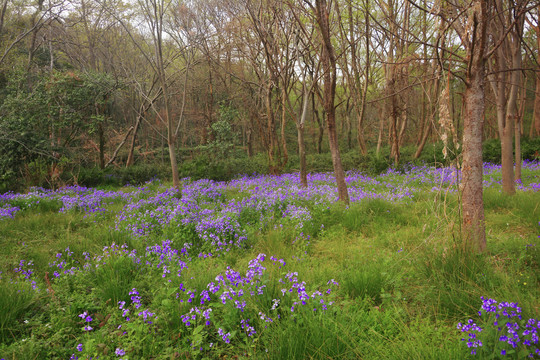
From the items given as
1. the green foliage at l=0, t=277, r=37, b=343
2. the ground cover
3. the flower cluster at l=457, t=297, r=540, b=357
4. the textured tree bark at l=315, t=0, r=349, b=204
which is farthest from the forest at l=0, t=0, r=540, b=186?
the green foliage at l=0, t=277, r=37, b=343

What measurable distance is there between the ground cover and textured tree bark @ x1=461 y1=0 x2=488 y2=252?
0.61 feet

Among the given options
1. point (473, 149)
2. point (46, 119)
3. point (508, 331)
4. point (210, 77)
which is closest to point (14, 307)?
point (508, 331)

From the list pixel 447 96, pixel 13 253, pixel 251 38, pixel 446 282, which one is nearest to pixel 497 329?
pixel 446 282

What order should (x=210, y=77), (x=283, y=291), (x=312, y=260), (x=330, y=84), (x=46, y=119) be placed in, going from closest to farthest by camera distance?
(x=283, y=291), (x=312, y=260), (x=330, y=84), (x=46, y=119), (x=210, y=77)

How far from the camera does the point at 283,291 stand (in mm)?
2398

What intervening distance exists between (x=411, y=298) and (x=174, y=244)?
345 cm

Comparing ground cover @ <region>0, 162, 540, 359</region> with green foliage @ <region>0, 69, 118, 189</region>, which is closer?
ground cover @ <region>0, 162, 540, 359</region>

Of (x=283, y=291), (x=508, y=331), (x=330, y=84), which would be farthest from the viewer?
(x=330, y=84)

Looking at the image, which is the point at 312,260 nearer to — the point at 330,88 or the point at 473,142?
the point at 473,142

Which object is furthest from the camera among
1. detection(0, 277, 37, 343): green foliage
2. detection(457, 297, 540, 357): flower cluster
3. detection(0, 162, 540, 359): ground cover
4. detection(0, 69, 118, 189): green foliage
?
detection(0, 69, 118, 189): green foliage

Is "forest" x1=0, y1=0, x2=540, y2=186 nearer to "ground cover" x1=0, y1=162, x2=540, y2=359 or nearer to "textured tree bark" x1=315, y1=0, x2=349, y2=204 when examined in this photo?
"textured tree bark" x1=315, y1=0, x2=349, y2=204

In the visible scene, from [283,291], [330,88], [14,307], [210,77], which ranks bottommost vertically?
[14,307]

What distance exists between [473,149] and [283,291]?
241cm

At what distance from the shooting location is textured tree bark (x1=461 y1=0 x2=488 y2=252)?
2.95m
